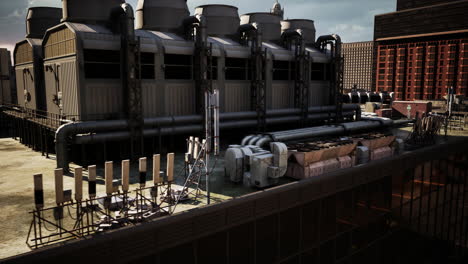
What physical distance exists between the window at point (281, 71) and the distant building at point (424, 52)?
45.4 m

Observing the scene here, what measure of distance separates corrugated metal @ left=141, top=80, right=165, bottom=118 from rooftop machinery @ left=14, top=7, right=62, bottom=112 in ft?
45.8

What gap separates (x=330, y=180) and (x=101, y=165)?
1539 cm

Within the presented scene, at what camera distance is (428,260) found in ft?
101

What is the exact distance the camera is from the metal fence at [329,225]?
39.5 ft

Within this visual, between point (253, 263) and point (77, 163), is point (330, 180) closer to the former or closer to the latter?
point (253, 263)

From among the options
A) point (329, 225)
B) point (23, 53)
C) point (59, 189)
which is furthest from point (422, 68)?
point (59, 189)

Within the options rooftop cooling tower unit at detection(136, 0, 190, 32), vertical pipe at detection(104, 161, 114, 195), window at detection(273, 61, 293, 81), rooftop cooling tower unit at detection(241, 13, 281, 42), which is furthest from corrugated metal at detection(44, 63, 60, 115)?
rooftop cooling tower unit at detection(241, 13, 281, 42)

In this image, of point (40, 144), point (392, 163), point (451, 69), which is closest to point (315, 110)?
point (392, 163)

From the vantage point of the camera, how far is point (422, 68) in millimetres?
69688

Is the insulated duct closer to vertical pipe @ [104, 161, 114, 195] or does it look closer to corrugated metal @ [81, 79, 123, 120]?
corrugated metal @ [81, 79, 123, 120]

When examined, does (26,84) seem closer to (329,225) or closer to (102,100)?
(102,100)

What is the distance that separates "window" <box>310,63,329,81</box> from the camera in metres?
40.7

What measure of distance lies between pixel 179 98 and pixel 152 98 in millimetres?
2527

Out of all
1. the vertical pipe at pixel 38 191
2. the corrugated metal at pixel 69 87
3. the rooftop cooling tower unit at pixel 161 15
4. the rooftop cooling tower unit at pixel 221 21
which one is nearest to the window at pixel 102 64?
the corrugated metal at pixel 69 87
